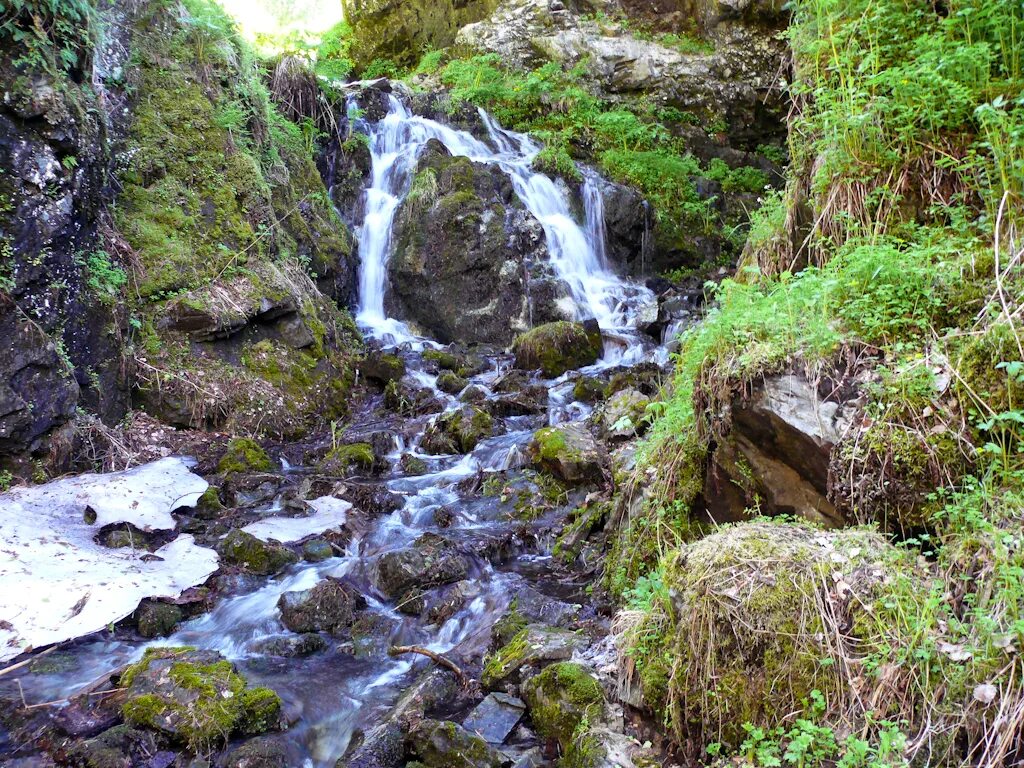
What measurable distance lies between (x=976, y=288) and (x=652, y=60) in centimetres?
1704

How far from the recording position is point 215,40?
10.4 m

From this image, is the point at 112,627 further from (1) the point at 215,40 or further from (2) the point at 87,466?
(1) the point at 215,40

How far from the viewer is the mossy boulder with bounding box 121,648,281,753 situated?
3682mm

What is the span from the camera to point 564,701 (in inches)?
138

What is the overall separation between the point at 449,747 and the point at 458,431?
496 cm

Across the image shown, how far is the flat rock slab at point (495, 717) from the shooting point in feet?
11.8

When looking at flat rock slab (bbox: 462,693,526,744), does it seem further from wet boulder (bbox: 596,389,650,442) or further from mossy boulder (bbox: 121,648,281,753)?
wet boulder (bbox: 596,389,650,442)

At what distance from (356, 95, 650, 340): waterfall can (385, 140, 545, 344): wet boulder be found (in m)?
0.42

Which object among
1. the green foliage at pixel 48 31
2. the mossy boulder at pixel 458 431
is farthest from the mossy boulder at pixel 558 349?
the green foliage at pixel 48 31

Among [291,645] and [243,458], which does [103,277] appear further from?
[291,645]

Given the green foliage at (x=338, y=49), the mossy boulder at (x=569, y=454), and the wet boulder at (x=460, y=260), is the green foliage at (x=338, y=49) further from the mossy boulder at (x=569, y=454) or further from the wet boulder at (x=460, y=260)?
the mossy boulder at (x=569, y=454)

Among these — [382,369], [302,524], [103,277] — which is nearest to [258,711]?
[302,524]

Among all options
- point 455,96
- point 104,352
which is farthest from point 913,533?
point 455,96

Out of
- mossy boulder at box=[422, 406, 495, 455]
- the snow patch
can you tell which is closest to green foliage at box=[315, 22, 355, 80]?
mossy boulder at box=[422, 406, 495, 455]
